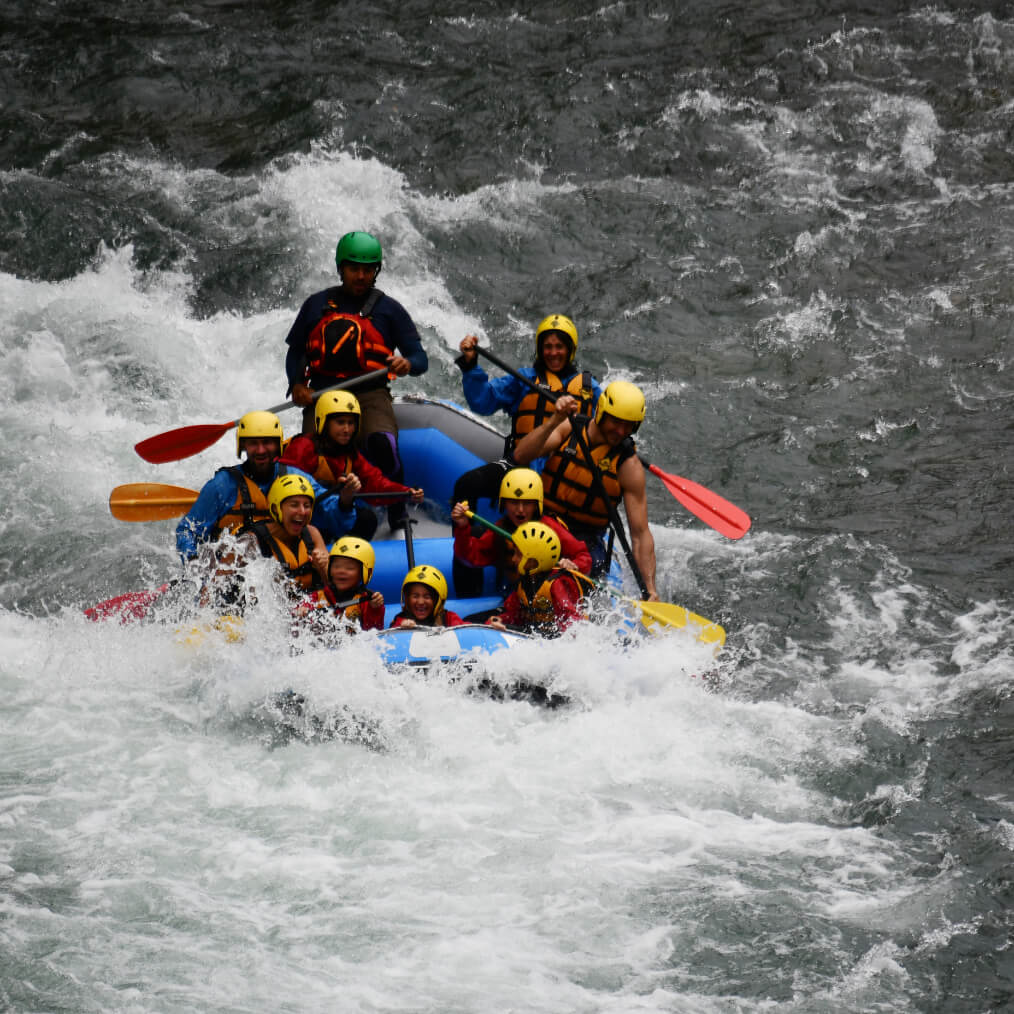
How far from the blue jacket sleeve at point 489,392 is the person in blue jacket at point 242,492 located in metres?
1.24

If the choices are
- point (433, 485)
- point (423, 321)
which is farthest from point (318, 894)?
point (423, 321)

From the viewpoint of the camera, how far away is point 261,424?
6.77 metres

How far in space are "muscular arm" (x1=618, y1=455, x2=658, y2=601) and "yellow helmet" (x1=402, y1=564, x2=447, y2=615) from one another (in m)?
1.12

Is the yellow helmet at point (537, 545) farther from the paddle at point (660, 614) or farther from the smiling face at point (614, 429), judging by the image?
the smiling face at point (614, 429)

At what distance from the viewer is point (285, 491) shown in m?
6.55

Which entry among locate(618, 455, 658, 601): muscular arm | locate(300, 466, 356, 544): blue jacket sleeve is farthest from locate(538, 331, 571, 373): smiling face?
locate(300, 466, 356, 544): blue jacket sleeve

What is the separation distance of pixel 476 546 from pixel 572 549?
469mm

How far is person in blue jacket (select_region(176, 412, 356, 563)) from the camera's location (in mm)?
6688

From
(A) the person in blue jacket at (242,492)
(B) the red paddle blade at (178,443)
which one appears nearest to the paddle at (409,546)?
(A) the person in blue jacket at (242,492)

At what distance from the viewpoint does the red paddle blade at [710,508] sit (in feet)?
25.9

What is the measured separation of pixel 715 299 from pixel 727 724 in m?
5.51

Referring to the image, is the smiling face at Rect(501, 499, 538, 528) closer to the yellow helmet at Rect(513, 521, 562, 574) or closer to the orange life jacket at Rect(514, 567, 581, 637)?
the yellow helmet at Rect(513, 521, 562, 574)

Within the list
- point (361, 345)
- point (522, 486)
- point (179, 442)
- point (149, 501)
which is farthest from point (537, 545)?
point (179, 442)

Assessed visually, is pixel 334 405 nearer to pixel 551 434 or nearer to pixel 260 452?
pixel 260 452
